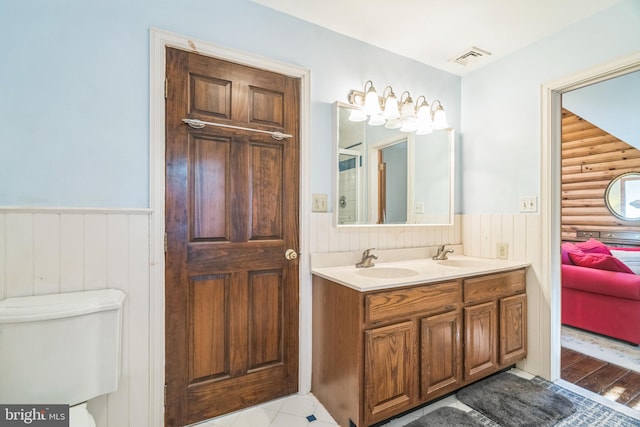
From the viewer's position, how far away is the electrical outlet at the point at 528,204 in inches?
83.0

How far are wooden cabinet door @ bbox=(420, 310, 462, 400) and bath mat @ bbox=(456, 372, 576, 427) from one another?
0.57ft

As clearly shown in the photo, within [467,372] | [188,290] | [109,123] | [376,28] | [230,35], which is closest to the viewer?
[109,123]

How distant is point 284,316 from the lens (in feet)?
6.01

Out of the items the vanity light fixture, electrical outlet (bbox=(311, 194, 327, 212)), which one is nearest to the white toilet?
electrical outlet (bbox=(311, 194, 327, 212))

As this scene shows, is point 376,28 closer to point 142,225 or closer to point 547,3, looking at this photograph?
point 547,3

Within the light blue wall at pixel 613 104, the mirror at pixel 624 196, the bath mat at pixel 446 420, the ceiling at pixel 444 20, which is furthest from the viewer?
the mirror at pixel 624 196

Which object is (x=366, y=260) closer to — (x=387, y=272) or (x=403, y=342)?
(x=387, y=272)

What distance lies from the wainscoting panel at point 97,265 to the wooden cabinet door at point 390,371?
1088 mm

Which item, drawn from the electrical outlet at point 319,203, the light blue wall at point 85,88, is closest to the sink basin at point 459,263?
the electrical outlet at point 319,203

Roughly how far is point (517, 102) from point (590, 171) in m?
3.64

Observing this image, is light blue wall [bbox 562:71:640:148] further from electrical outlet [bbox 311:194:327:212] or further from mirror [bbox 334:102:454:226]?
electrical outlet [bbox 311:194:327:212]

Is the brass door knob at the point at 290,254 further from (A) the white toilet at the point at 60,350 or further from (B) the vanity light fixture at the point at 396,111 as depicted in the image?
(B) the vanity light fixture at the point at 396,111

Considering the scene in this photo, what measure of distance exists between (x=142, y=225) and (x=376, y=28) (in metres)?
1.83

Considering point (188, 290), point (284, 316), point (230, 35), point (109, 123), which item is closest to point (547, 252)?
point (284, 316)
